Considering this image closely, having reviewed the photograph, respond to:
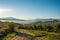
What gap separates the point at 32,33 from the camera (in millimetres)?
3334

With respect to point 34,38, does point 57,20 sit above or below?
above

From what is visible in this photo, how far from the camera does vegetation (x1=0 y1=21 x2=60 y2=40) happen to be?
2998 mm

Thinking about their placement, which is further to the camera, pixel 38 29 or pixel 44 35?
pixel 38 29

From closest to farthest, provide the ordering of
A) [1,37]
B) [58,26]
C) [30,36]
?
[58,26], [30,36], [1,37]

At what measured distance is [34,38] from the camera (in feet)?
10.8

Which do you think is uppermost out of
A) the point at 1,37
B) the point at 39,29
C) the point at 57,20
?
the point at 57,20

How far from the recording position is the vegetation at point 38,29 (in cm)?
300

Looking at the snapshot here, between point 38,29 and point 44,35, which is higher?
point 38,29

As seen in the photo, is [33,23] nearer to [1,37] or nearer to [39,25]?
[39,25]

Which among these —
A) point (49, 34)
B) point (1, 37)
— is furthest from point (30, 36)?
point (1, 37)

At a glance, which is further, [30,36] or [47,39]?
[30,36]

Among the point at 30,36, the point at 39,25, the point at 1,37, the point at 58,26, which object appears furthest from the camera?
the point at 1,37

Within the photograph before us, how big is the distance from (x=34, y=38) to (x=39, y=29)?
0.79 ft

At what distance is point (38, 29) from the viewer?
3.22 m
